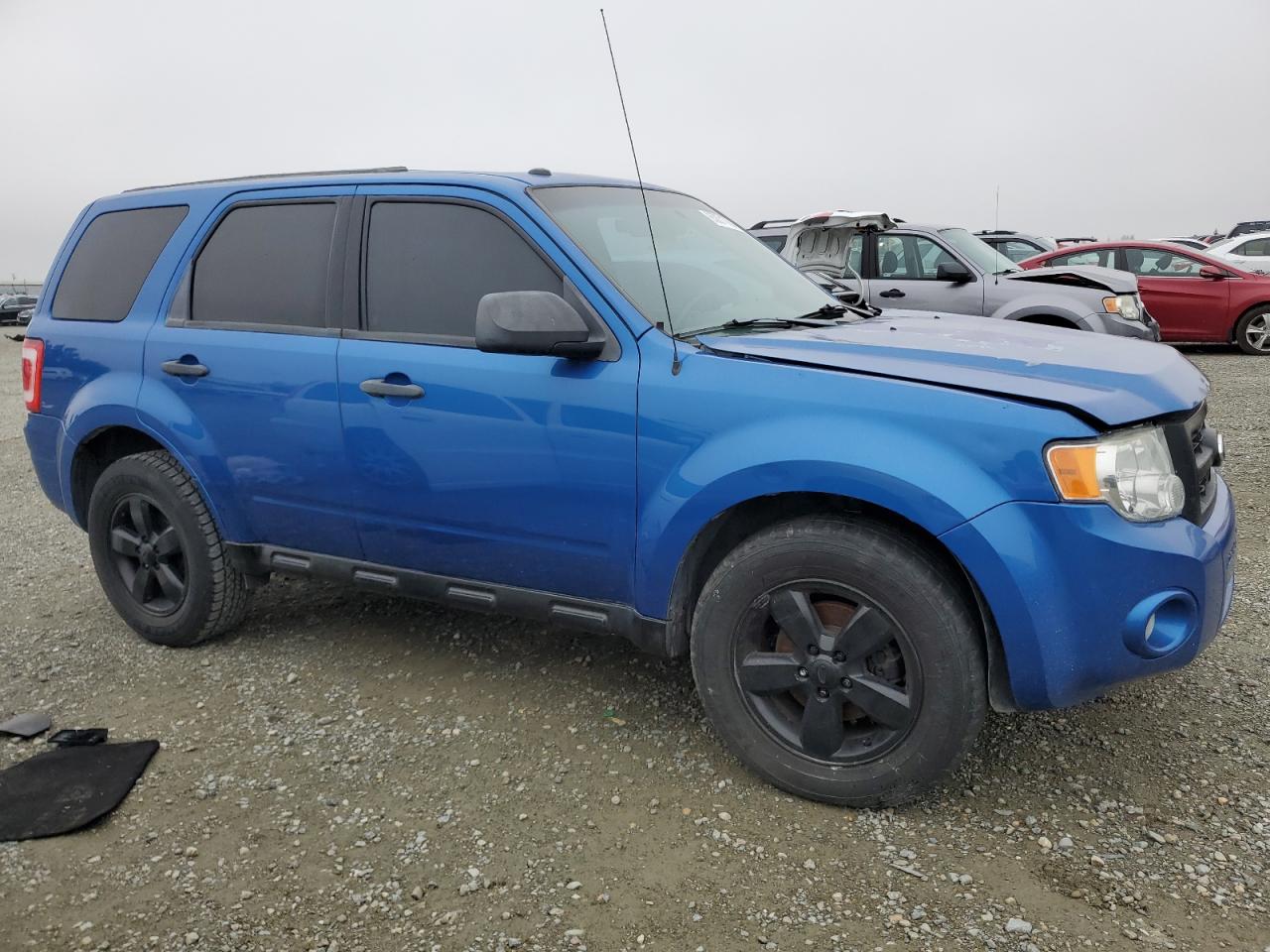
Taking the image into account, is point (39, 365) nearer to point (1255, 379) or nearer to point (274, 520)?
point (274, 520)

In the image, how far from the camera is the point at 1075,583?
2.59m

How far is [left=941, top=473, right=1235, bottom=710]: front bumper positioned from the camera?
2578mm

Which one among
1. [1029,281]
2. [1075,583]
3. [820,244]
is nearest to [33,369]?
[1075,583]

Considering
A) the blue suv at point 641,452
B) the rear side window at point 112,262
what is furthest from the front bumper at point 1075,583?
the rear side window at point 112,262

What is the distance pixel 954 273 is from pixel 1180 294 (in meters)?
5.10

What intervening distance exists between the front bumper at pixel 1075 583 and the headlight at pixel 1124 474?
0.12 feet

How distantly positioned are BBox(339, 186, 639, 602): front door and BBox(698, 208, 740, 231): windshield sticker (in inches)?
42.4

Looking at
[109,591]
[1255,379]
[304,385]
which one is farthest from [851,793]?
[1255,379]

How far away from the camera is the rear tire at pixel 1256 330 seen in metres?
12.8

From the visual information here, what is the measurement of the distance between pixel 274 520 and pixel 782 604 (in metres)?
2.08

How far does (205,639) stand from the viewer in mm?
4363

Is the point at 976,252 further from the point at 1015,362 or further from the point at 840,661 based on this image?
the point at 840,661

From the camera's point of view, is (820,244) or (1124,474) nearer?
(1124,474)

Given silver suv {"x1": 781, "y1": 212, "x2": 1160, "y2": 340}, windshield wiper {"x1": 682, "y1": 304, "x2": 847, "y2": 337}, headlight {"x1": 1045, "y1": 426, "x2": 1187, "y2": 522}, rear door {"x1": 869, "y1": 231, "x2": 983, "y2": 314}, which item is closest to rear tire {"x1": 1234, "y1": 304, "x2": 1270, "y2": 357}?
silver suv {"x1": 781, "y1": 212, "x2": 1160, "y2": 340}
